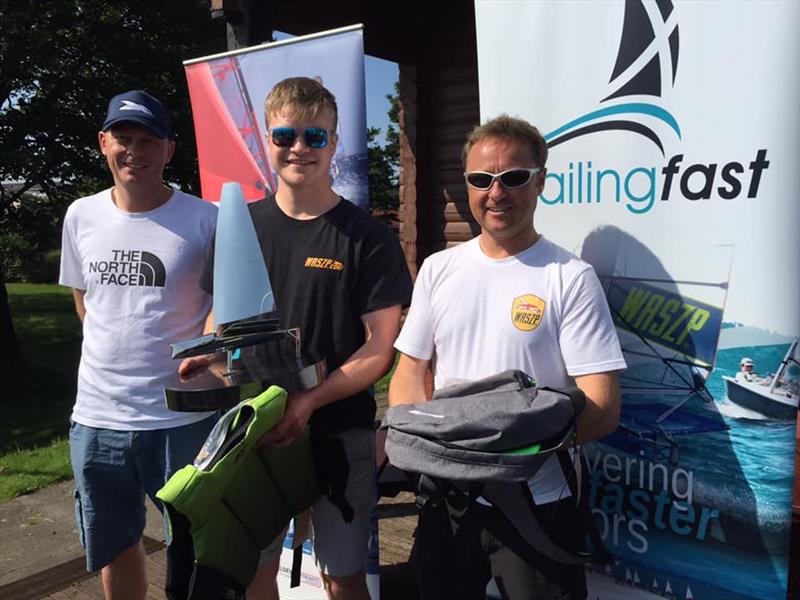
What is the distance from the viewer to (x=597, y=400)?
1625 mm

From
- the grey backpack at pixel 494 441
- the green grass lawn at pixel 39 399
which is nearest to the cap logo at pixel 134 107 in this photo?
the grey backpack at pixel 494 441

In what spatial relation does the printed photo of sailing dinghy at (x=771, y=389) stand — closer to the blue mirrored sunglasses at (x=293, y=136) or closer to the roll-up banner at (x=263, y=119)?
the roll-up banner at (x=263, y=119)

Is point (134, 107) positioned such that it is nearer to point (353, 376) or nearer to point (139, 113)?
point (139, 113)

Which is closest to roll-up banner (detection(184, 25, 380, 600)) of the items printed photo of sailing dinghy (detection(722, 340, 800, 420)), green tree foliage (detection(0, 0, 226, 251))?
printed photo of sailing dinghy (detection(722, 340, 800, 420))

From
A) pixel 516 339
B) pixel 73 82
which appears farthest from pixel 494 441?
pixel 73 82

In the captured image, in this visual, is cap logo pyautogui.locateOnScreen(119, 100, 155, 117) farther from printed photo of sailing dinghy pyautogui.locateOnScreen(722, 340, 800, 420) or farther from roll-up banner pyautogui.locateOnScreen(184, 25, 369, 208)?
printed photo of sailing dinghy pyautogui.locateOnScreen(722, 340, 800, 420)

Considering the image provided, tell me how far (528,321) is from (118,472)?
1.51m

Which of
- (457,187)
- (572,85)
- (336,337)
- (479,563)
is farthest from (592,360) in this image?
(457,187)

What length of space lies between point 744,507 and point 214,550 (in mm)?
1574

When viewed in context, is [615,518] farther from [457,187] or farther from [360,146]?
[457,187]

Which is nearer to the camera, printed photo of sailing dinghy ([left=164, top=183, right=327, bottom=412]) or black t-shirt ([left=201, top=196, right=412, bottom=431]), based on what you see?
printed photo of sailing dinghy ([left=164, top=183, right=327, bottom=412])

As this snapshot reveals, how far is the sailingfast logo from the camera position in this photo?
1931mm

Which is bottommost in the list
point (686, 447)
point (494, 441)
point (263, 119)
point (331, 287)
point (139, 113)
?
point (686, 447)

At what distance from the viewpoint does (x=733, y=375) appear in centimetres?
198
